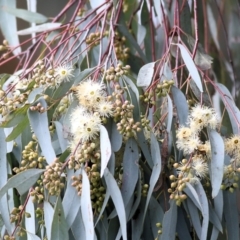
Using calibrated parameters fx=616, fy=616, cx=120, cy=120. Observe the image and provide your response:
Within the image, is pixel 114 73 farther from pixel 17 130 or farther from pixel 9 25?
pixel 9 25

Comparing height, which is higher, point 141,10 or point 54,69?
point 141,10

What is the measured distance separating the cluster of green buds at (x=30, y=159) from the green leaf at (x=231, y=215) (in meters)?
0.35

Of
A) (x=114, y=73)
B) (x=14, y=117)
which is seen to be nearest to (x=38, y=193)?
(x=14, y=117)

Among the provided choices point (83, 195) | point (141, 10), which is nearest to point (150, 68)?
point (83, 195)

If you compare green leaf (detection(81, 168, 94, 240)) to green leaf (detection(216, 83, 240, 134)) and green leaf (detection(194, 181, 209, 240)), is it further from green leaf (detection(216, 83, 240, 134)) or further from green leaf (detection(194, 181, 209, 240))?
green leaf (detection(216, 83, 240, 134))

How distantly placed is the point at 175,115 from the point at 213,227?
0.73ft

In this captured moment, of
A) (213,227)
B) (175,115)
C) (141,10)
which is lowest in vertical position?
(213,227)

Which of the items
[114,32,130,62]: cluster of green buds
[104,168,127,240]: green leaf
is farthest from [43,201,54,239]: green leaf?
[114,32,130,62]: cluster of green buds

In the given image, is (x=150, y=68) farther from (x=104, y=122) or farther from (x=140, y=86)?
(x=104, y=122)

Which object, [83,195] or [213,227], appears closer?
[83,195]

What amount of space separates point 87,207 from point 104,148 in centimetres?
10

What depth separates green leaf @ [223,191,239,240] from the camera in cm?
117

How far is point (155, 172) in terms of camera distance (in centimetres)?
107

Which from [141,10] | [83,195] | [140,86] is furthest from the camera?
[141,10]
